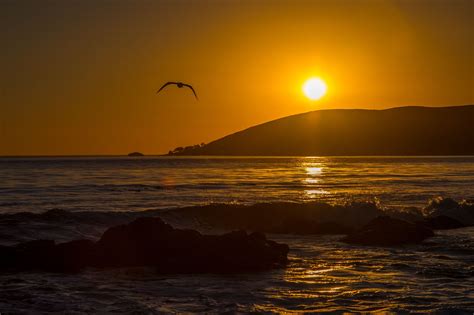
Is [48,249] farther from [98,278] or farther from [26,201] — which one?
[26,201]

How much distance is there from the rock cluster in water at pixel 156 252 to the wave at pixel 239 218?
4.84 meters

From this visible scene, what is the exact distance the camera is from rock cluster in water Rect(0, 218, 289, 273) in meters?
17.1

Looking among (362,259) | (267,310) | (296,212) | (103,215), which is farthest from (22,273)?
(296,212)

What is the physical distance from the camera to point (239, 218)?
1232 inches

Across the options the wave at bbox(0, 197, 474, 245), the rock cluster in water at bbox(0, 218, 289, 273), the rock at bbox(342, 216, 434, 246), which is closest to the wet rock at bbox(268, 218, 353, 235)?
the wave at bbox(0, 197, 474, 245)

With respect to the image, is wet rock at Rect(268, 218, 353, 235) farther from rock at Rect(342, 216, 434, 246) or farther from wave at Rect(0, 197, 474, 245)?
rock at Rect(342, 216, 434, 246)

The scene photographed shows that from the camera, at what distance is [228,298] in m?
13.7

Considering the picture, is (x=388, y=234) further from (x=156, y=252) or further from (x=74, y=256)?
(x=74, y=256)

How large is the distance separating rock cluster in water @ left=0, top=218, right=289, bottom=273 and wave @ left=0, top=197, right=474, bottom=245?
4.84 m

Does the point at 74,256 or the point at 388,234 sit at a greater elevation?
the point at 388,234

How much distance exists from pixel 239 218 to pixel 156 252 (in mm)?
13487

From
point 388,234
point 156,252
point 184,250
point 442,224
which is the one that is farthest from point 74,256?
point 442,224

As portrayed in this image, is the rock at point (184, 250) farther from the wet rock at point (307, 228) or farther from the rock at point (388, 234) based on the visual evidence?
the wet rock at point (307, 228)

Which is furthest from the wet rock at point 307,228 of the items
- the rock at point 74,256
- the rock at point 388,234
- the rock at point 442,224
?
the rock at point 74,256
